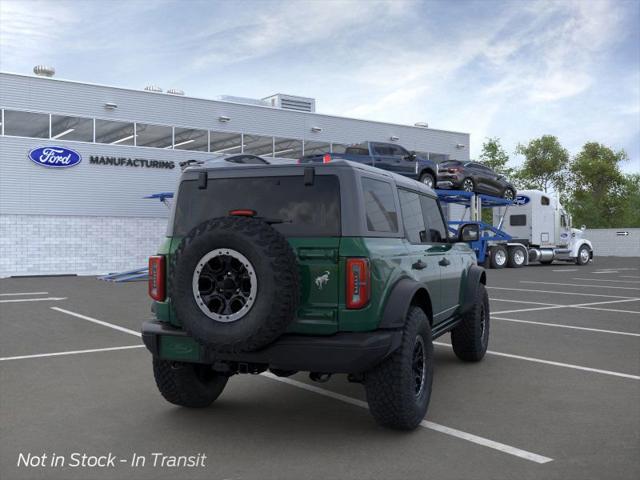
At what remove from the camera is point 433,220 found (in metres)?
6.71

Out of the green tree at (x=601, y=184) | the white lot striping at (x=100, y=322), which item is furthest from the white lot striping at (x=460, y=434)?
the green tree at (x=601, y=184)

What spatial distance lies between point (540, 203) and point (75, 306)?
23.5m

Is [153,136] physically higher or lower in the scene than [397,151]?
higher

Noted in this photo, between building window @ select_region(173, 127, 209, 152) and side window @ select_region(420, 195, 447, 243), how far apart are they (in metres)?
23.3

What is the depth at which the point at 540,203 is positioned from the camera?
3100 cm

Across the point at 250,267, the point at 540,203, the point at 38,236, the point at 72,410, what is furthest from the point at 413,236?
the point at 540,203

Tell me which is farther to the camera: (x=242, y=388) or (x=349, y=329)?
(x=242, y=388)

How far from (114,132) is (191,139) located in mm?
3419

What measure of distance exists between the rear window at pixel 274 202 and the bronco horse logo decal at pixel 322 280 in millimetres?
280

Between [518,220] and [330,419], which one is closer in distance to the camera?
[330,419]

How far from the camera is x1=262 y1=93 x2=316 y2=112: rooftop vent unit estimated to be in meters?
33.4

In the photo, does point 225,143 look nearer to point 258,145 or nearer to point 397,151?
point 258,145

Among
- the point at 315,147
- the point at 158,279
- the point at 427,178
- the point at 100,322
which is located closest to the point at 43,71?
the point at 315,147

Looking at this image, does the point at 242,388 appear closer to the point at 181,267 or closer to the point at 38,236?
the point at 181,267
